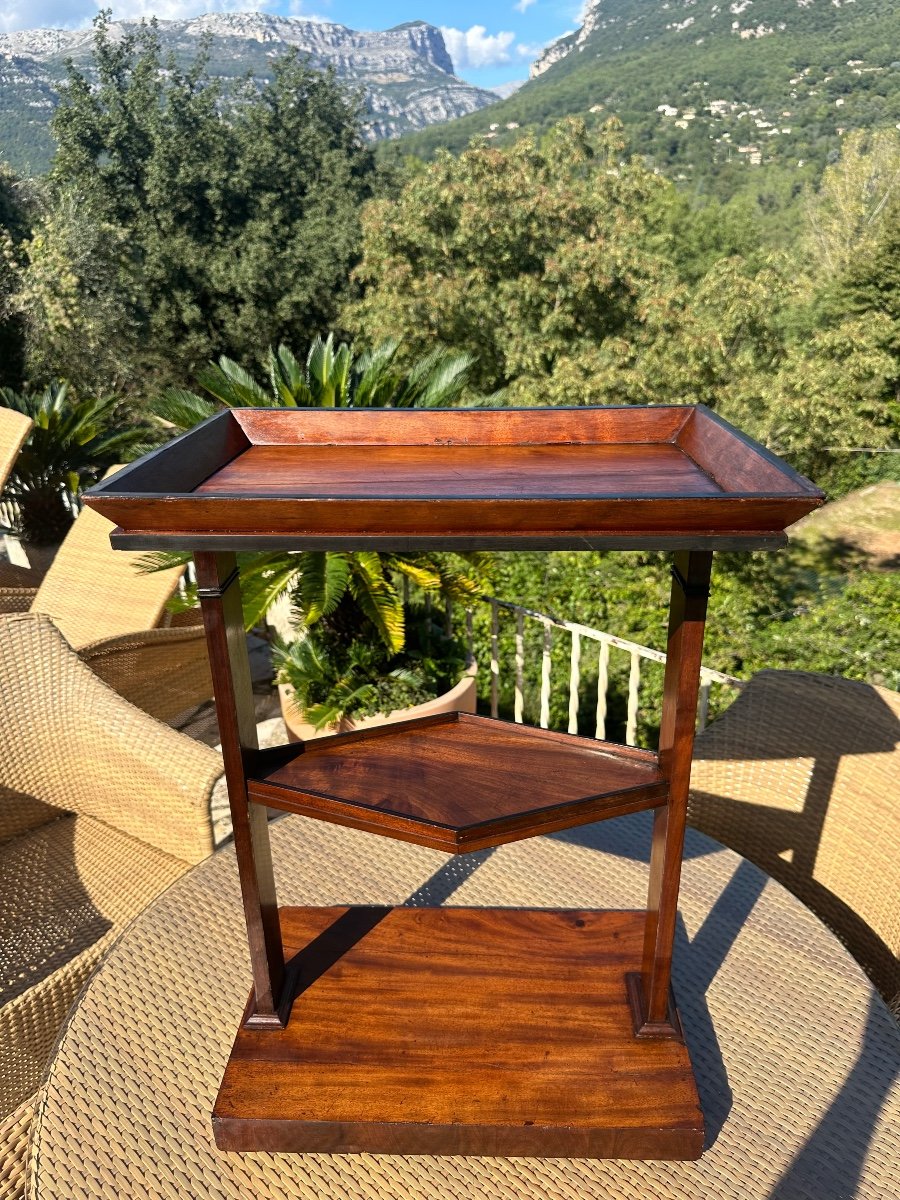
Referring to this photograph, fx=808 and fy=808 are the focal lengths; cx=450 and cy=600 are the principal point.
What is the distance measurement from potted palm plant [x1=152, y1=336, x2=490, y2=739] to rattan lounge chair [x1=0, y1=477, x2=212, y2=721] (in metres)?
0.27

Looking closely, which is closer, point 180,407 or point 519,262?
point 180,407

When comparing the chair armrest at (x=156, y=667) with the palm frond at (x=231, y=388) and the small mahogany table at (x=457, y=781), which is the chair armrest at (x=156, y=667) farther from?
the small mahogany table at (x=457, y=781)

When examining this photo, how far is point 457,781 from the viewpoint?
1.01 meters

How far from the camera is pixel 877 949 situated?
4.86ft

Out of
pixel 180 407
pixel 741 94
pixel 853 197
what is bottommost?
pixel 180 407

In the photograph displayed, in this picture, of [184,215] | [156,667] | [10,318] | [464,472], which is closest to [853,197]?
[184,215]

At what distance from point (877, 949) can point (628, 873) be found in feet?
1.58

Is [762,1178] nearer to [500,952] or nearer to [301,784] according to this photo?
[500,952]

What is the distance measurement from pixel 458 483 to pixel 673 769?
0.42 metres

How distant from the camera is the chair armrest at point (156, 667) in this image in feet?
7.87

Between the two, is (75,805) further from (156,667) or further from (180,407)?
(180,407)

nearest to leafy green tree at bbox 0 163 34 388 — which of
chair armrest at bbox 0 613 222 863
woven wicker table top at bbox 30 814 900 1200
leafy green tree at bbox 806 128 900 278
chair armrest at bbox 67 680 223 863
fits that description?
chair armrest at bbox 0 613 222 863

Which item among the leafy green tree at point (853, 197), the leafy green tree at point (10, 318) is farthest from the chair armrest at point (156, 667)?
the leafy green tree at point (853, 197)

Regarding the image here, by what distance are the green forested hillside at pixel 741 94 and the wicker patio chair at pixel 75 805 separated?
47.7 m
